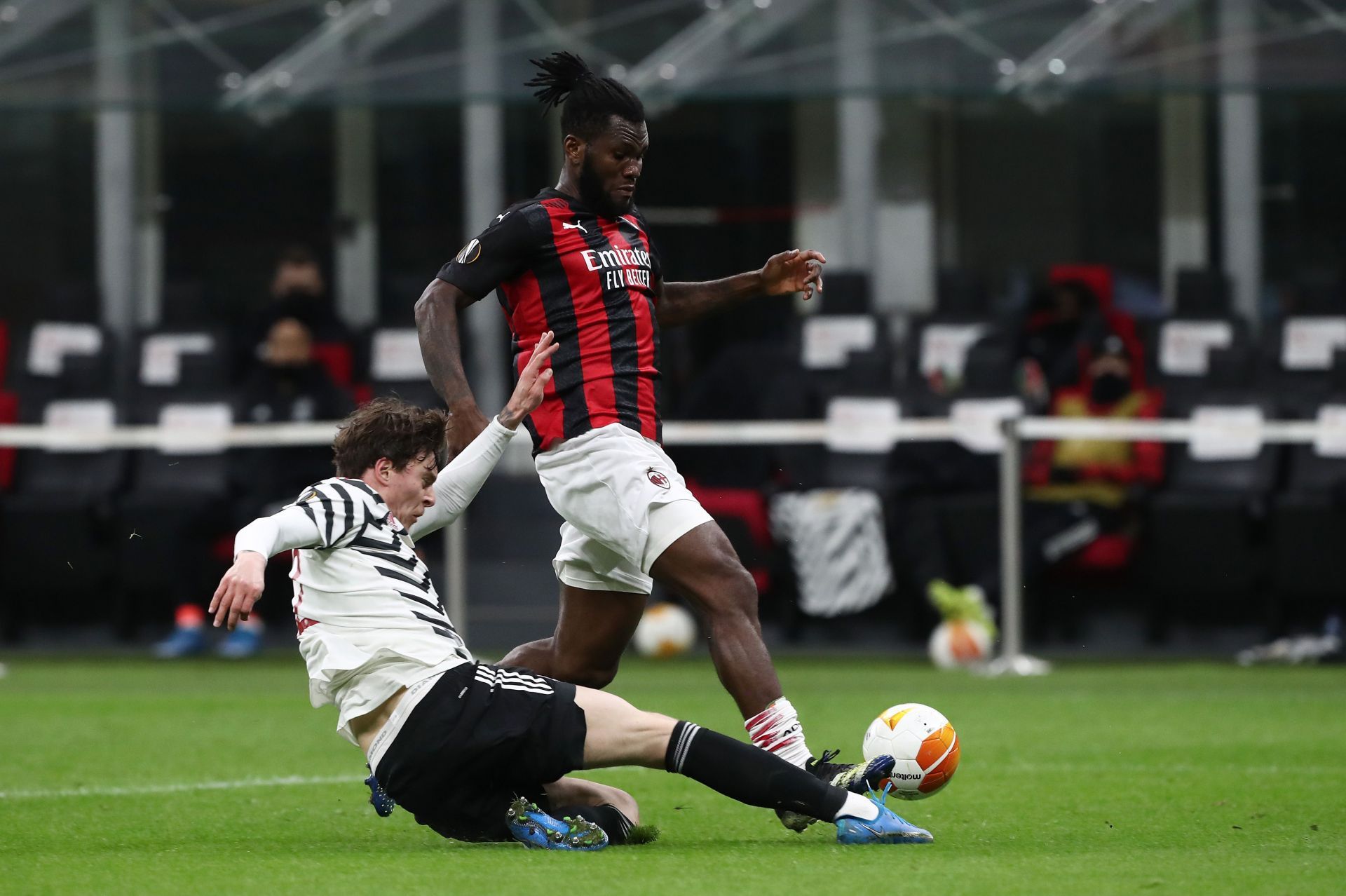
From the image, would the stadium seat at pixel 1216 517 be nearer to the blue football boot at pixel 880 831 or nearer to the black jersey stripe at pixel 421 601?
the blue football boot at pixel 880 831

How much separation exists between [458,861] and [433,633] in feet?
2.02

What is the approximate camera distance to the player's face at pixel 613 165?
264 inches

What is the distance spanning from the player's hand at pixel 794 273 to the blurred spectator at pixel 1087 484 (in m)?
6.12

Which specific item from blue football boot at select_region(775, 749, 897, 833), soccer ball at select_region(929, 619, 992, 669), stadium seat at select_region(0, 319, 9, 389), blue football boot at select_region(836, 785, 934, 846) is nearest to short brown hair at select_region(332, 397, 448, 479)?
blue football boot at select_region(775, 749, 897, 833)

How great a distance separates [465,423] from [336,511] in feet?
2.77

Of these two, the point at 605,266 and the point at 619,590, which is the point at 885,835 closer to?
the point at 619,590

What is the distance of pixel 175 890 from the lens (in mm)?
5133

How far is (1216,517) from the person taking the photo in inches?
534

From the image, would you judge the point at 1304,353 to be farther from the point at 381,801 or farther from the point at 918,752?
the point at 381,801

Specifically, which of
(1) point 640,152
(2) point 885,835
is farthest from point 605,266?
(2) point 885,835

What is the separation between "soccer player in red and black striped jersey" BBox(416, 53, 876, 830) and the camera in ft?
20.9

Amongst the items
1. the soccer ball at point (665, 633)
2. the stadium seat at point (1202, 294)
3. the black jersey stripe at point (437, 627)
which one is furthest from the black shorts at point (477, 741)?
the stadium seat at point (1202, 294)

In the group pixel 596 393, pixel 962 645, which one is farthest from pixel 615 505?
pixel 962 645

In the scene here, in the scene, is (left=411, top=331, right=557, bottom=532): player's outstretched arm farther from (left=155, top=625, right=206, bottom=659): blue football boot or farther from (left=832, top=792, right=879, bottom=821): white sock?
(left=155, top=625, right=206, bottom=659): blue football boot
